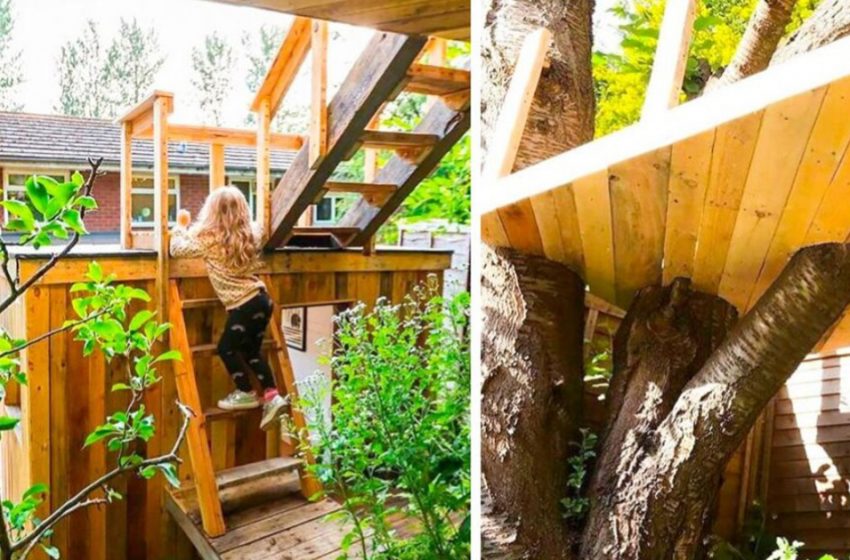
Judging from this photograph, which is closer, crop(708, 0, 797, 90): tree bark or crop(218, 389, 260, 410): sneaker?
crop(708, 0, 797, 90): tree bark

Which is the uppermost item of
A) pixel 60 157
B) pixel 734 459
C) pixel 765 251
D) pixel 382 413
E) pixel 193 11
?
pixel 193 11

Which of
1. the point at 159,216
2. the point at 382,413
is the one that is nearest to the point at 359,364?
A: the point at 382,413

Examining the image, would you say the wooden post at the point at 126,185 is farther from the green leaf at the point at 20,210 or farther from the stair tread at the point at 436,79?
the stair tread at the point at 436,79

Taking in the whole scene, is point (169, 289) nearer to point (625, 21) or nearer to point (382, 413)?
point (382, 413)

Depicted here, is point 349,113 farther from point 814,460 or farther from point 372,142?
point 814,460

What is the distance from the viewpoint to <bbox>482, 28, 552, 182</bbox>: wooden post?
763 millimetres

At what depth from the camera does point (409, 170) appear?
1.94 meters

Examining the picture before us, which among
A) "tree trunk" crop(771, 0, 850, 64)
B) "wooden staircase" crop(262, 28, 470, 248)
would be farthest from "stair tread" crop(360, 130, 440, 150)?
"tree trunk" crop(771, 0, 850, 64)

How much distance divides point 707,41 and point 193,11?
92 centimetres

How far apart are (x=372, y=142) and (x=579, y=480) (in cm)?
129

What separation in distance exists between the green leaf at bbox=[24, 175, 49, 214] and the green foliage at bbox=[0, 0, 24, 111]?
0.89 feet

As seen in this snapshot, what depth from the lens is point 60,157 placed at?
3.81 ft

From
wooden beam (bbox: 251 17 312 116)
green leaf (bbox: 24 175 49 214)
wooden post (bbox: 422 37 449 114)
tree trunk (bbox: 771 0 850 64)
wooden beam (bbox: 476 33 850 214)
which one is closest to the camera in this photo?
wooden beam (bbox: 476 33 850 214)

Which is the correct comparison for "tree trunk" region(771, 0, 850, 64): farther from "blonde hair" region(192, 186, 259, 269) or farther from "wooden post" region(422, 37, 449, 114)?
"wooden post" region(422, 37, 449, 114)
